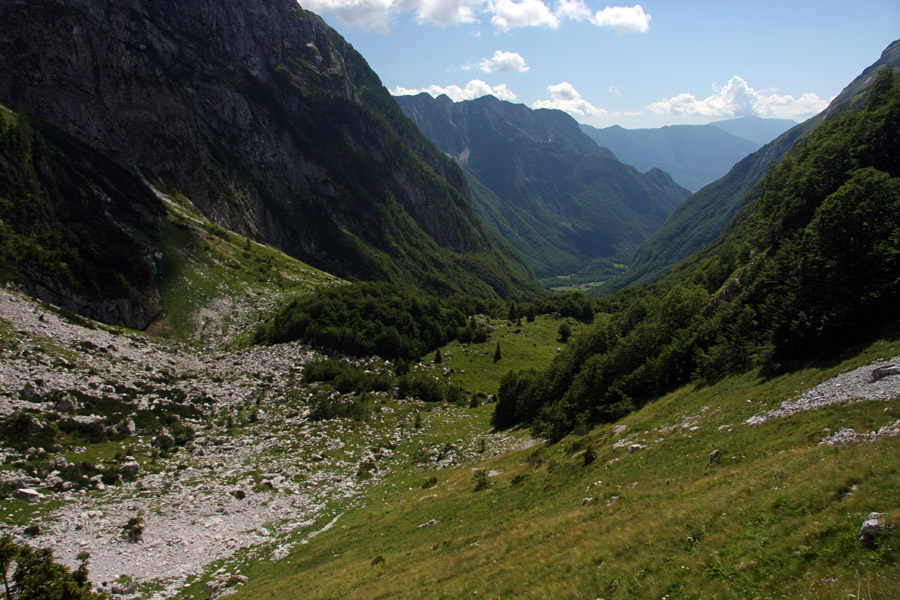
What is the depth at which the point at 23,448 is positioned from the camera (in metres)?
35.0

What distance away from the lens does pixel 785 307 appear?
3262 centimetres

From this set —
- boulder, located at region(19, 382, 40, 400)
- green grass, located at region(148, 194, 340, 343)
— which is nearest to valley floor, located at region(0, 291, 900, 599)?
boulder, located at region(19, 382, 40, 400)

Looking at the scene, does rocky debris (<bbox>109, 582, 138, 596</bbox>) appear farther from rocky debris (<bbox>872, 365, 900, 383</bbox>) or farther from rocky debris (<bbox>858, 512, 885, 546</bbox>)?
rocky debris (<bbox>872, 365, 900, 383</bbox>)

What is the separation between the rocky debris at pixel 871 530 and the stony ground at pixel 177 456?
32.2 metres

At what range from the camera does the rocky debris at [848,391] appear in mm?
19039

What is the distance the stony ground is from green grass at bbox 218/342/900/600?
644 centimetres

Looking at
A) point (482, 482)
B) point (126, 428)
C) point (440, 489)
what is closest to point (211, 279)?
point (126, 428)

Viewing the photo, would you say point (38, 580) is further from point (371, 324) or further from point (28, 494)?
point (371, 324)

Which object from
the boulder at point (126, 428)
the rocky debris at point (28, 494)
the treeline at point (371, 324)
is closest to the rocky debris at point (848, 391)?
the rocky debris at point (28, 494)

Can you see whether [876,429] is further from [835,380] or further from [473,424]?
[473,424]

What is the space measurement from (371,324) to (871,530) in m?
95.0

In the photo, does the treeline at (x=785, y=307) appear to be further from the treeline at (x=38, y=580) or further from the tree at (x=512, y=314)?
the tree at (x=512, y=314)

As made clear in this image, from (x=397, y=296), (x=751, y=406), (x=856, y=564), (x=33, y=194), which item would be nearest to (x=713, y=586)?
(x=856, y=564)

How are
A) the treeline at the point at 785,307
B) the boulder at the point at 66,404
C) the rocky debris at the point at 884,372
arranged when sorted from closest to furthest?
1. the rocky debris at the point at 884,372
2. the treeline at the point at 785,307
3. the boulder at the point at 66,404
